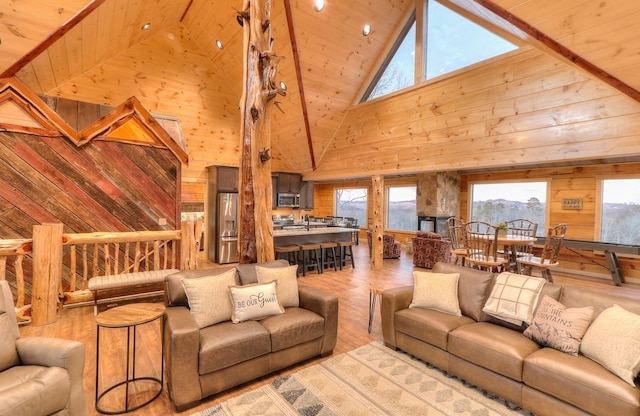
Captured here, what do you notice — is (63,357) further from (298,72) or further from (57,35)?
(298,72)

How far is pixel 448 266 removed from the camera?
325 centimetres

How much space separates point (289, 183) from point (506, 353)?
7.75m

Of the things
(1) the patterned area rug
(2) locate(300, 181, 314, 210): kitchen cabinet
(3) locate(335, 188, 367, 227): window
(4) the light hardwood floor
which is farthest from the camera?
(3) locate(335, 188, 367, 227): window

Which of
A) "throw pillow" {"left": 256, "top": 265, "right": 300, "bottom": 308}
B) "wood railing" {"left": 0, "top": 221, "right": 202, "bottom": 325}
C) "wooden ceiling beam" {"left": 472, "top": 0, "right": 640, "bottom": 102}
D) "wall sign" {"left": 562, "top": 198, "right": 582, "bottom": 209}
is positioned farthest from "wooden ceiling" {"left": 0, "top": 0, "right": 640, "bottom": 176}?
"wall sign" {"left": 562, "top": 198, "right": 582, "bottom": 209}

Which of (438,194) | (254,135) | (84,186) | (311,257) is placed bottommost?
(311,257)

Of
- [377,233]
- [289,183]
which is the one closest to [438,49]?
[377,233]

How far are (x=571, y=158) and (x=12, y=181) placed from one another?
7312 millimetres

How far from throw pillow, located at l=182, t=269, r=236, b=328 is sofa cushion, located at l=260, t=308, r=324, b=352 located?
360 millimetres

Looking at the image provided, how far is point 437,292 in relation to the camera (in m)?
2.98

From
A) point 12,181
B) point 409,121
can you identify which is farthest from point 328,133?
point 12,181

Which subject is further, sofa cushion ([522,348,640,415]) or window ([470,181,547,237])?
window ([470,181,547,237])

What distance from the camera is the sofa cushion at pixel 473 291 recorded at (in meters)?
2.84

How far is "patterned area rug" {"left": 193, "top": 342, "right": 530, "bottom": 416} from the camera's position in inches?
85.4

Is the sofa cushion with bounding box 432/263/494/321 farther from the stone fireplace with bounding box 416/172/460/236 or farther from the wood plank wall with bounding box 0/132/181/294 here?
the stone fireplace with bounding box 416/172/460/236
